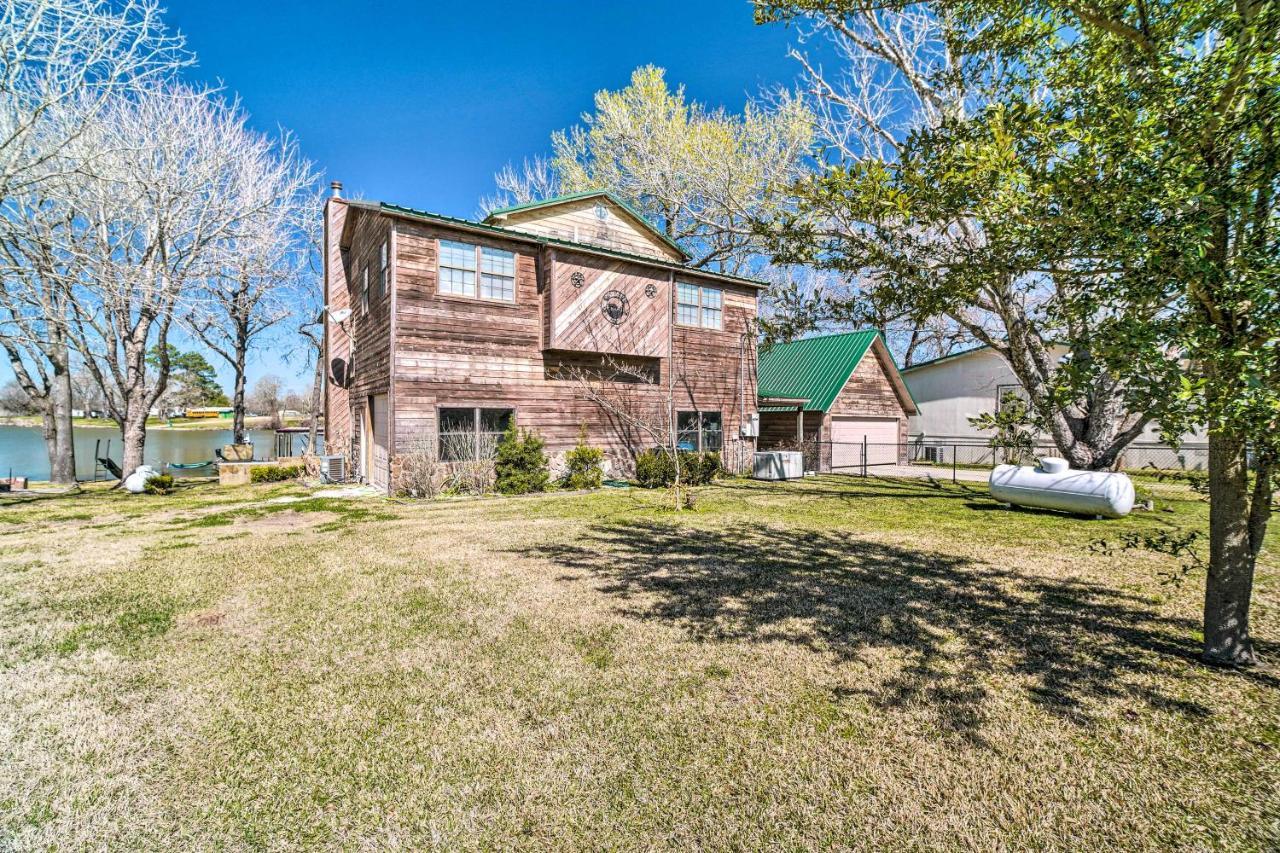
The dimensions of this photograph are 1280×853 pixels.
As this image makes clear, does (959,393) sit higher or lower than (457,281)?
lower

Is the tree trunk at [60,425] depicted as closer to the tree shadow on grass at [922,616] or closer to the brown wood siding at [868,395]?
the tree shadow on grass at [922,616]

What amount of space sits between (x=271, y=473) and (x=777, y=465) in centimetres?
1449

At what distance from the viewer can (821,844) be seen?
7.52ft

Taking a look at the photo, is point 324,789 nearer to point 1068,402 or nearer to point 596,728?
point 596,728

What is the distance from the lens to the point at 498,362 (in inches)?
514

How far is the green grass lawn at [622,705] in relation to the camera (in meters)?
2.44

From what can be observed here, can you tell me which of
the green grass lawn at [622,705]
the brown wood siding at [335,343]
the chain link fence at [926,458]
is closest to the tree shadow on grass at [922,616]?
the green grass lawn at [622,705]

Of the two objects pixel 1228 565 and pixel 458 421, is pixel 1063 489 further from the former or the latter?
pixel 458 421

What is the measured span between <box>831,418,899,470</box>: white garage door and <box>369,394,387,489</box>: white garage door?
14519 millimetres

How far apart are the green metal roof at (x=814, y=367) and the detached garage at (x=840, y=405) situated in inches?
1.3

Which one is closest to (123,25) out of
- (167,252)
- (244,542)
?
(244,542)

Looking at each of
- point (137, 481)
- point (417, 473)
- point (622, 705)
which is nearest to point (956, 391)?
point (417, 473)

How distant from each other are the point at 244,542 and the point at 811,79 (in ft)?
45.1

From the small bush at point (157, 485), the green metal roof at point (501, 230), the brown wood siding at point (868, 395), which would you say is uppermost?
the green metal roof at point (501, 230)
